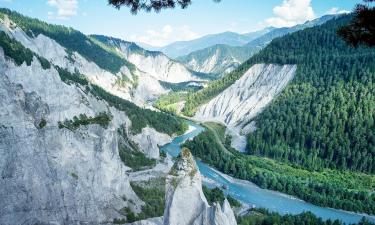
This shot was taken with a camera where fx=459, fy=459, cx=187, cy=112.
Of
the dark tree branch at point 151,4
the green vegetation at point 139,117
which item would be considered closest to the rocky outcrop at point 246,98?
the green vegetation at point 139,117

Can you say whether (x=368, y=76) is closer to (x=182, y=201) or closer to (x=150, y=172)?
(x=150, y=172)

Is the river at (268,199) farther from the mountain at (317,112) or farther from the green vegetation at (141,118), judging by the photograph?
the green vegetation at (141,118)

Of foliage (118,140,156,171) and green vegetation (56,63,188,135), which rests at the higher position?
green vegetation (56,63,188,135)

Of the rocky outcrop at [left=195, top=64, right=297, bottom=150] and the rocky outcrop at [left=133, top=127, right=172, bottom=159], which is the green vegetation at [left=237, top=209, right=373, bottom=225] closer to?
the rocky outcrop at [left=133, top=127, right=172, bottom=159]

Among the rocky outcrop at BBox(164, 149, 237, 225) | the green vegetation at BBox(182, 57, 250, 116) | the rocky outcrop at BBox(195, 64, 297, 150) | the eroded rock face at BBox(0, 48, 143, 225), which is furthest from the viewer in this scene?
the green vegetation at BBox(182, 57, 250, 116)

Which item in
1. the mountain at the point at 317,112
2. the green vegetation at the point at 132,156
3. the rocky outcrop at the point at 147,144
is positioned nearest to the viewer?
the green vegetation at the point at 132,156

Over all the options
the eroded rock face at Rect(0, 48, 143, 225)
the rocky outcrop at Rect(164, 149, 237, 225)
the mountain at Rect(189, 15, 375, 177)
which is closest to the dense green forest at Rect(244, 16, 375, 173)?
the mountain at Rect(189, 15, 375, 177)

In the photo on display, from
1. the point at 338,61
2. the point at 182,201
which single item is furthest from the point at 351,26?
the point at 338,61
